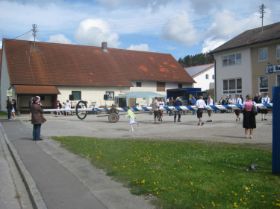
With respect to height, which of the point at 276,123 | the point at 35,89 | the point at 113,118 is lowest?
the point at 113,118

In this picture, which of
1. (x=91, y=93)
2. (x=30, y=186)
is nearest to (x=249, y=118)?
(x=30, y=186)

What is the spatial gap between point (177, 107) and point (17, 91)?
20349 millimetres

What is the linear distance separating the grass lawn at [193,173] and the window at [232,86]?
32.9 metres

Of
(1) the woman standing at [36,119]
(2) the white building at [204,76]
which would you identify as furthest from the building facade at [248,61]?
(1) the woman standing at [36,119]

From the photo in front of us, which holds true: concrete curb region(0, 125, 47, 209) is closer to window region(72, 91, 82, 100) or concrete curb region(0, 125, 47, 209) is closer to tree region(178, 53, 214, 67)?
window region(72, 91, 82, 100)

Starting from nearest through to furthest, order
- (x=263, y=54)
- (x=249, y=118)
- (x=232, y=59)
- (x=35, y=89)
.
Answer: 1. (x=249, y=118)
2. (x=263, y=54)
3. (x=35, y=89)
4. (x=232, y=59)

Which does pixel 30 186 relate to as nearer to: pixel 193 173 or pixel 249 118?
pixel 193 173

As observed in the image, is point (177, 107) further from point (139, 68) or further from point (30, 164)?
point (139, 68)

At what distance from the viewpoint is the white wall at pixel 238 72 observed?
43625 millimetres

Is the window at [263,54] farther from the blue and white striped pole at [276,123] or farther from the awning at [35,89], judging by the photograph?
the blue and white striped pole at [276,123]

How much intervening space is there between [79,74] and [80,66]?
5.90ft

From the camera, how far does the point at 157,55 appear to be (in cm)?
6175

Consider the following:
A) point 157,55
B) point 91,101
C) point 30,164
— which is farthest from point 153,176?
point 157,55

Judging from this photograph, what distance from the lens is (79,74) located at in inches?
1913
